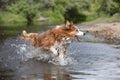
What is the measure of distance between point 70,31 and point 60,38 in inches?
23.6

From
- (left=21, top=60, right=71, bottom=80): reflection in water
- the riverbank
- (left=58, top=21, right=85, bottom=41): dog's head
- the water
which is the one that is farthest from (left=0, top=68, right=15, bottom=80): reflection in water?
the riverbank

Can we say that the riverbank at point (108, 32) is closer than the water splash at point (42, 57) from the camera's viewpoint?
No

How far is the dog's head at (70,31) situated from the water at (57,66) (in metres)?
1.04

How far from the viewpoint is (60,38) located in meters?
16.2

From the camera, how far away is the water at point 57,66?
42.7 ft

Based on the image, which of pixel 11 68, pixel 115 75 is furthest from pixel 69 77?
pixel 11 68

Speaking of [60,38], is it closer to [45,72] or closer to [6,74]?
[45,72]

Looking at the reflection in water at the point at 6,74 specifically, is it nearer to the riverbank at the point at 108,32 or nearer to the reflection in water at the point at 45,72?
the reflection in water at the point at 45,72

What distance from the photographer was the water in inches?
512

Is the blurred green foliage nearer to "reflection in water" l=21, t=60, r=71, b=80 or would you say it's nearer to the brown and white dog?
the brown and white dog

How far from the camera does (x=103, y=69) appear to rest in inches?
567

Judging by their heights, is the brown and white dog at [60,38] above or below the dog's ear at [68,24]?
below

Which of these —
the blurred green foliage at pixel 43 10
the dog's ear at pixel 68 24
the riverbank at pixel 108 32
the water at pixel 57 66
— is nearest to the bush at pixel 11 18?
the blurred green foliage at pixel 43 10

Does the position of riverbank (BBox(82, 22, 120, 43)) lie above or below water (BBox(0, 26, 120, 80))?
above
